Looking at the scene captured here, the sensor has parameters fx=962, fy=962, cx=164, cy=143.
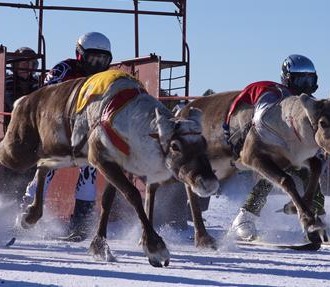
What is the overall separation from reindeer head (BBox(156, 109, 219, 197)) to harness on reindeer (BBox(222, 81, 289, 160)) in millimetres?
1517

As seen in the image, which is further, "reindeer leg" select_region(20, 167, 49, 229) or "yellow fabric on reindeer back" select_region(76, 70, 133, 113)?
"reindeer leg" select_region(20, 167, 49, 229)

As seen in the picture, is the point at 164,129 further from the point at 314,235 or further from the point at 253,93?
the point at 253,93

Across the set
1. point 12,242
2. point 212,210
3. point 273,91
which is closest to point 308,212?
point 273,91

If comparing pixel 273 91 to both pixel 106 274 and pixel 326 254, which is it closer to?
pixel 326 254

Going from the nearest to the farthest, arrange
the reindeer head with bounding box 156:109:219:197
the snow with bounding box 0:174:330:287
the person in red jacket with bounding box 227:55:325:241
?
the snow with bounding box 0:174:330:287 < the reindeer head with bounding box 156:109:219:197 < the person in red jacket with bounding box 227:55:325:241

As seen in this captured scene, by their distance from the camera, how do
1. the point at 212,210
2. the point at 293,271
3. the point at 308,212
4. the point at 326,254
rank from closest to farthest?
the point at 293,271 < the point at 308,212 < the point at 326,254 < the point at 212,210

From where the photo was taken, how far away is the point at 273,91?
783 centimetres

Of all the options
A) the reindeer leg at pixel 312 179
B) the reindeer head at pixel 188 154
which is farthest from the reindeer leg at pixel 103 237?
the reindeer leg at pixel 312 179

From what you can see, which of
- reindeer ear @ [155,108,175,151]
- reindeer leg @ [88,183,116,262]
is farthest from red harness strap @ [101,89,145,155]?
reindeer leg @ [88,183,116,262]

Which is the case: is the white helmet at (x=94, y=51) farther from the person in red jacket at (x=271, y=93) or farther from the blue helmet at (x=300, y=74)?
the blue helmet at (x=300, y=74)

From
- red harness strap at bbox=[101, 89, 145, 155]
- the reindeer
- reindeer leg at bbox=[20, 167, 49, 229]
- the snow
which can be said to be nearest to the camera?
the snow

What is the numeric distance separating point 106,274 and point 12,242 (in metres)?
2.23

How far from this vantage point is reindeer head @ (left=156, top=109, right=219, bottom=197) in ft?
20.1

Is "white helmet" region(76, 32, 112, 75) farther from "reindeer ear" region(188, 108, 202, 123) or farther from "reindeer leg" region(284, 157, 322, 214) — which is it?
"reindeer ear" region(188, 108, 202, 123)
